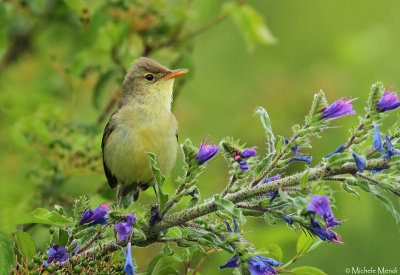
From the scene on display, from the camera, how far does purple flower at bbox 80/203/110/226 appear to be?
2447mm

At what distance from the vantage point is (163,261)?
277cm

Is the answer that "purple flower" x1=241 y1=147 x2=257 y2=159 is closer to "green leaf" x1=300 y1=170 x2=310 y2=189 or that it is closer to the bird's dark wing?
"green leaf" x1=300 y1=170 x2=310 y2=189

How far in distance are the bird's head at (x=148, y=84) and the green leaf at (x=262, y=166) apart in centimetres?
254

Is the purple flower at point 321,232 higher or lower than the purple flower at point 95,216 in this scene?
lower

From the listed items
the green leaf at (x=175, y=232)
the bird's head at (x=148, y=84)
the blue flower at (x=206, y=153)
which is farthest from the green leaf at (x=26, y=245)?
the bird's head at (x=148, y=84)

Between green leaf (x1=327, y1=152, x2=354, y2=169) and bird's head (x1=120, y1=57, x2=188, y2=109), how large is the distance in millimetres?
2746

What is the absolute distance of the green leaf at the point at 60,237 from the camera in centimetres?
251

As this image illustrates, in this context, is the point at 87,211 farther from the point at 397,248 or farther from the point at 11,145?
the point at 397,248

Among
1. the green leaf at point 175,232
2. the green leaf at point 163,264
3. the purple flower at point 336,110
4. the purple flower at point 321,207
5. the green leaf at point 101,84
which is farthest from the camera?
the green leaf at point 101,84

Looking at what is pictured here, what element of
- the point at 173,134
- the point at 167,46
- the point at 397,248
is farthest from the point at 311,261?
the point at 167,46

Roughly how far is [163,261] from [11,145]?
7.04 feet

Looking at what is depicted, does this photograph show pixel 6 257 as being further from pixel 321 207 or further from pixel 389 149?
pixel 389 149

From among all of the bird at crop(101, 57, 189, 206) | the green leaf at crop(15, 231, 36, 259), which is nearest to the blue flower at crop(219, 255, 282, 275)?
the green leaf at crop(15, 231, 36, 259)

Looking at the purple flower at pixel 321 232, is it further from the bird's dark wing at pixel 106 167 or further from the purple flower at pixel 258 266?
the bird's dark wing at pixel 106 167
